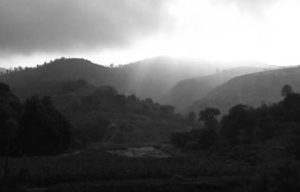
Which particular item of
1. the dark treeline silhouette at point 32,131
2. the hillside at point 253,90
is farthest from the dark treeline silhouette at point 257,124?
the hillside at point 253,90

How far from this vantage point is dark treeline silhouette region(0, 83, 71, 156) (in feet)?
245

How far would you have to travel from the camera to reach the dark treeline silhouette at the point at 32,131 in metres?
74.6

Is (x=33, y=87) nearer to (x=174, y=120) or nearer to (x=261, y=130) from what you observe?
(x=174, y=120)

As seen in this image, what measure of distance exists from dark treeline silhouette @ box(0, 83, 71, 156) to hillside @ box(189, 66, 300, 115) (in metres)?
86.1

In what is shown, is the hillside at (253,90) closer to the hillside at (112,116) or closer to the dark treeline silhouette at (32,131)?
the hillside at (112,116)

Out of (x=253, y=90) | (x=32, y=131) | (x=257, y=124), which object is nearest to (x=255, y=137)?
(x=257, y=124)

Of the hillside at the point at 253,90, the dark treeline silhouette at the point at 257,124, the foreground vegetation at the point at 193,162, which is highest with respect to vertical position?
the hillside at the point at 253,90

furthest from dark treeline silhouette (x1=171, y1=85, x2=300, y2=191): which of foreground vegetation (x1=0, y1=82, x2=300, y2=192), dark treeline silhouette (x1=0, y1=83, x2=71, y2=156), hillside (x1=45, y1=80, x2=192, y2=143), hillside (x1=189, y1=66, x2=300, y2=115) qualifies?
hillside (x1=189, y1=66, x2=300, y2=115)

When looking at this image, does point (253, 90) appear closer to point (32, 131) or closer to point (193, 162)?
point (32, 131)

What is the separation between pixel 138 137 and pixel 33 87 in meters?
78.1

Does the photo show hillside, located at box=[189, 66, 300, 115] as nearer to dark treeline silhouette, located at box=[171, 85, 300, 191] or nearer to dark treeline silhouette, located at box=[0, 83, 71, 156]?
dark treeline silhouette, located at box=[171, 85, 300, 191]

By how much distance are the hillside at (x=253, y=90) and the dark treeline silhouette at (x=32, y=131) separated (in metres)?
86.1

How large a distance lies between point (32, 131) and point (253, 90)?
10745 cm

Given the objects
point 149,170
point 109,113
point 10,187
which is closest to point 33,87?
point 109,113
